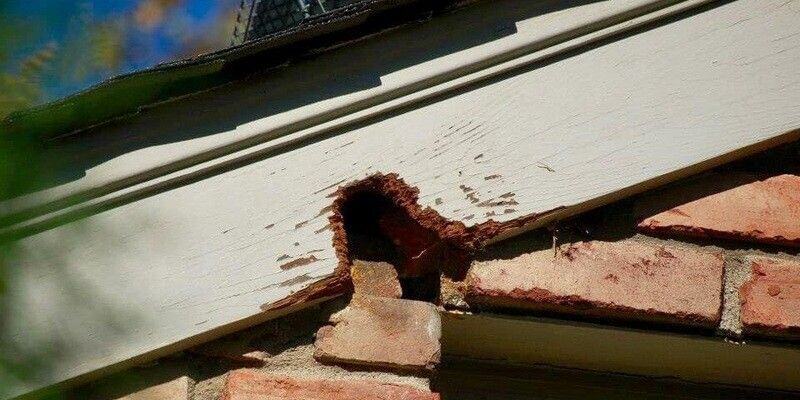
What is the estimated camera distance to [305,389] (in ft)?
4.42

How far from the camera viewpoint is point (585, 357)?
161 cm

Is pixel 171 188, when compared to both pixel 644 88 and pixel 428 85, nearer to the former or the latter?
pixel 428 85

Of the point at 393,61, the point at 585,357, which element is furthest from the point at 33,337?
the point at 585,357

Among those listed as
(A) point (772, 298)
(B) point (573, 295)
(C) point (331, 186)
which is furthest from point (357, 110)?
(A) point (772, 298)

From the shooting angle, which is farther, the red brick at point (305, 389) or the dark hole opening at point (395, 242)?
the dark hole opening at point (395, 242)

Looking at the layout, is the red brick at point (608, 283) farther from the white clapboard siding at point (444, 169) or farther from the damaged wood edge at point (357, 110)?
the damaged wood edge at point (357, 110)

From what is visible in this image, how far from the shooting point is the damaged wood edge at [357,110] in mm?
1384

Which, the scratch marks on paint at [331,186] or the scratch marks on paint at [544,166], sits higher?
the scratch marks on paint at [544,166]

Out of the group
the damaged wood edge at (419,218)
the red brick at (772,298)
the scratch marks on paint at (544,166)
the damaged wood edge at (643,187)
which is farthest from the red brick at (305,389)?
the red brick at (772,298)

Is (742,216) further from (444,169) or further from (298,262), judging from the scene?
(298,262)

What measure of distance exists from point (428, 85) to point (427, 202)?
173 mm

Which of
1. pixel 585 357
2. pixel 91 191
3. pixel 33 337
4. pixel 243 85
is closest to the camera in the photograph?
pixel 33 337

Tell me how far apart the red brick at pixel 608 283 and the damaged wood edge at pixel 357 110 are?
26 cm

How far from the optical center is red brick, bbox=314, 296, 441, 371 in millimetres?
1388
